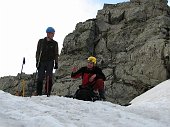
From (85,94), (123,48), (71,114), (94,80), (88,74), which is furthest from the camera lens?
(123,48)

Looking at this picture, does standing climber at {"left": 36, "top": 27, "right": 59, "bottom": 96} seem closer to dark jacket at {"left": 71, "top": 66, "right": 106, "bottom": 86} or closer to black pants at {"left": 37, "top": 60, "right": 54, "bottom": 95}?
black pants at {"left": 37, "top": 60, "right": 54, "bottom": 95}

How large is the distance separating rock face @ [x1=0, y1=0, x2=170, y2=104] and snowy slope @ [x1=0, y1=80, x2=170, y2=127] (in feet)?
49.9

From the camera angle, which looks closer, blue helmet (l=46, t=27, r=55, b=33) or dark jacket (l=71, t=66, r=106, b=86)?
blue helmet (l=46, t=27, r=55, b=33)

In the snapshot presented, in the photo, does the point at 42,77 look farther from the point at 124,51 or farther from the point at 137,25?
the point at 137,25

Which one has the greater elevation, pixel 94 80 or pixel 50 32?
pixel 50 32

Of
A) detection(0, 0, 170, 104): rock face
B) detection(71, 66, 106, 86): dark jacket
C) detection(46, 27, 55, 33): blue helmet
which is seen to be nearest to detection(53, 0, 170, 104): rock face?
detection(0, 0, 170, 104): rock face

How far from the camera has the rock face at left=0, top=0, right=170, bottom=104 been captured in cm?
2812

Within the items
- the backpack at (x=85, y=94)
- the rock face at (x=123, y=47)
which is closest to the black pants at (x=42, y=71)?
Result: the backpack at (x=85, y=94)

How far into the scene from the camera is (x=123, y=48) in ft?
106

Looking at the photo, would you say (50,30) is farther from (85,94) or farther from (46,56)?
(85,94)

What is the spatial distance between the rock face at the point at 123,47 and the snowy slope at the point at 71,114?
603 inches

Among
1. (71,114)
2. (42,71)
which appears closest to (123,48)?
(42,71)

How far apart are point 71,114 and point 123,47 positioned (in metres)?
22.7

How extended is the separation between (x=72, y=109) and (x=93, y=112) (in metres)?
0.68
